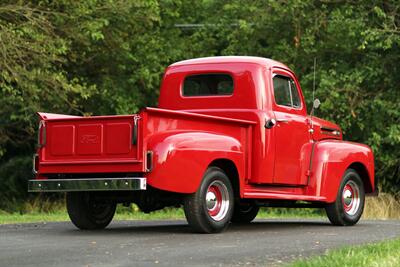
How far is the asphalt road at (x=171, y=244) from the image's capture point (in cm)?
822

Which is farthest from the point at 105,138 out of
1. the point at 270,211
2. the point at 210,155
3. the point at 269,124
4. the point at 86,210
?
the point at 270,211

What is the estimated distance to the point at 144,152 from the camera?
10.4m

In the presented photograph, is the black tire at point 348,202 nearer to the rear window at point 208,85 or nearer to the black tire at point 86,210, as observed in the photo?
the rear window at point 208,85

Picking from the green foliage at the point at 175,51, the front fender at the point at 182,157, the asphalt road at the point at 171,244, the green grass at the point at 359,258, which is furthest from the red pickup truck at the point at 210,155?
the green foliage at the point at 175,51

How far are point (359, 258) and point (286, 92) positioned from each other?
551 cm

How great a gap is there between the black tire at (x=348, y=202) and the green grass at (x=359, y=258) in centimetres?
417

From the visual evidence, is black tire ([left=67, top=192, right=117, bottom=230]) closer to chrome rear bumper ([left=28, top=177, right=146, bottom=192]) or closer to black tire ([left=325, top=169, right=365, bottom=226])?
chrome rear bumper ([left=28, top=177, right=146, bottom=192])

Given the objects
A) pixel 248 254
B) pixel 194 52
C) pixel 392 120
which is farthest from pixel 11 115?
pixel 248 254

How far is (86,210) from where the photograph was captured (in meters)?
12.0

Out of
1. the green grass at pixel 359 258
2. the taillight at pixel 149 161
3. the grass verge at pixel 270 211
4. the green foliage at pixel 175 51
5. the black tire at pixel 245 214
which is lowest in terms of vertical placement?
the grass verge at pixel 270 211

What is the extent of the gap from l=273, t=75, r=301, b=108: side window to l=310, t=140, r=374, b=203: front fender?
680 mm

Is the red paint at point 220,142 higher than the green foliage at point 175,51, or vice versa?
the green foliage at point 175,51

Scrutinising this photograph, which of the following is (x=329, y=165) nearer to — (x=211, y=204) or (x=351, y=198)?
(x=351, y=198)

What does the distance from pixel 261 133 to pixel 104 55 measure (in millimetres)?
15527
